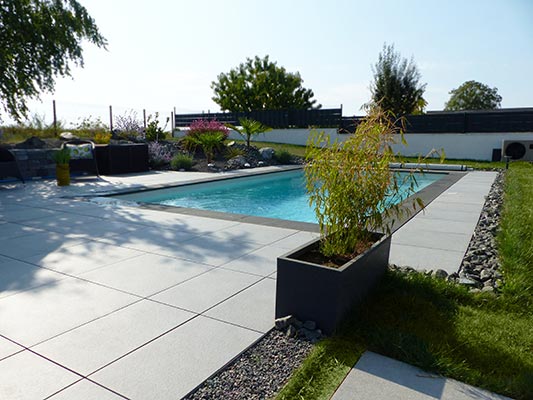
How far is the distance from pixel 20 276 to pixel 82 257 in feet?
1.83

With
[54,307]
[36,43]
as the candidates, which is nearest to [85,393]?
[54,307]

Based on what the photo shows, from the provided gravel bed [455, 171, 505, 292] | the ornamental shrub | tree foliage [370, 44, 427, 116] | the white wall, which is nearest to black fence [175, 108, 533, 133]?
the white wall

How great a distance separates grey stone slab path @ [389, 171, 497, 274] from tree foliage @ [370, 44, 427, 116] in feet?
50.5

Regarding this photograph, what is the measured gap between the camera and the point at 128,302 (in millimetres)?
2504

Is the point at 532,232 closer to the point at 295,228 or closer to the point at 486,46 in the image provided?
the point at 295,228

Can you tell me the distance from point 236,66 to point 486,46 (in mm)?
23605

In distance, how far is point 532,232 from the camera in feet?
12.7

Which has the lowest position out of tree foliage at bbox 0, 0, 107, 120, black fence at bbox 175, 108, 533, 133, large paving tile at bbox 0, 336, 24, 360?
large paving tile at bbox 0, 336, 24, 360

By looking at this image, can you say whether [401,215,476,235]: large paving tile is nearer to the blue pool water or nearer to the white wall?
the blue pool water

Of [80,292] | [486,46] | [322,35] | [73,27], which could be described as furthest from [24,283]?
[486,46]

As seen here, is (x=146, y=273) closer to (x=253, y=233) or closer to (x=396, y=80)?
(x=253, y=233)

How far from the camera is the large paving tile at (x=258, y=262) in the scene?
3.13 meters

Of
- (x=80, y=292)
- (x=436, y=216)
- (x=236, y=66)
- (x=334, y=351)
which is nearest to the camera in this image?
(x=334, y=351)

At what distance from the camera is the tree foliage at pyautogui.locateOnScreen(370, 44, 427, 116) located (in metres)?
20.6
